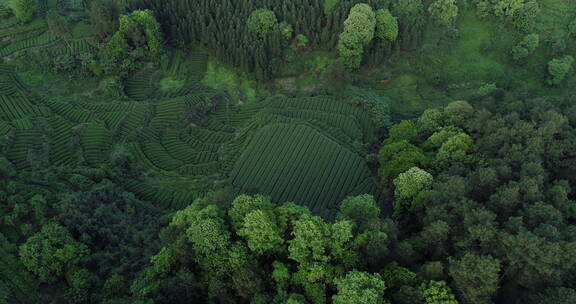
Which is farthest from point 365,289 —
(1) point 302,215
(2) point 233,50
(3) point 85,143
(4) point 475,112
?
(2) point 233,50

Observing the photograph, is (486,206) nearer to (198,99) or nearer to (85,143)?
(198,99)

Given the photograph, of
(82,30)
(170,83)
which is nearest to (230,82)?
(170,83)

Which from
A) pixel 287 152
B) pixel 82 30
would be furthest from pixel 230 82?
pixel 82 30

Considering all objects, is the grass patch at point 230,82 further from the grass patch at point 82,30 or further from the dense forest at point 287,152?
the grass patch at point 82,30

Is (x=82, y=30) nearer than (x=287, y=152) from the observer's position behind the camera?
No

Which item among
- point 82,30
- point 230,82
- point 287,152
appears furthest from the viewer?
point 230,82

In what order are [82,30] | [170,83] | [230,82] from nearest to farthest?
[82,30], [170,83], [230,82]

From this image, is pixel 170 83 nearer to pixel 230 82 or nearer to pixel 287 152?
pixel 230 82

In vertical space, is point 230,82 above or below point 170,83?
above


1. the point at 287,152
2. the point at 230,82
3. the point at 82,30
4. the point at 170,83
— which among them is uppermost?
the point at 82,30

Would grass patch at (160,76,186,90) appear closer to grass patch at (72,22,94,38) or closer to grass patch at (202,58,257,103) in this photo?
grass patch at (202,58,257,103)

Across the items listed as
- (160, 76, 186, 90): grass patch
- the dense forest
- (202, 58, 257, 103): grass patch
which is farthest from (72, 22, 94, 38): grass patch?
(202, 58, 257, 103): grass patch
